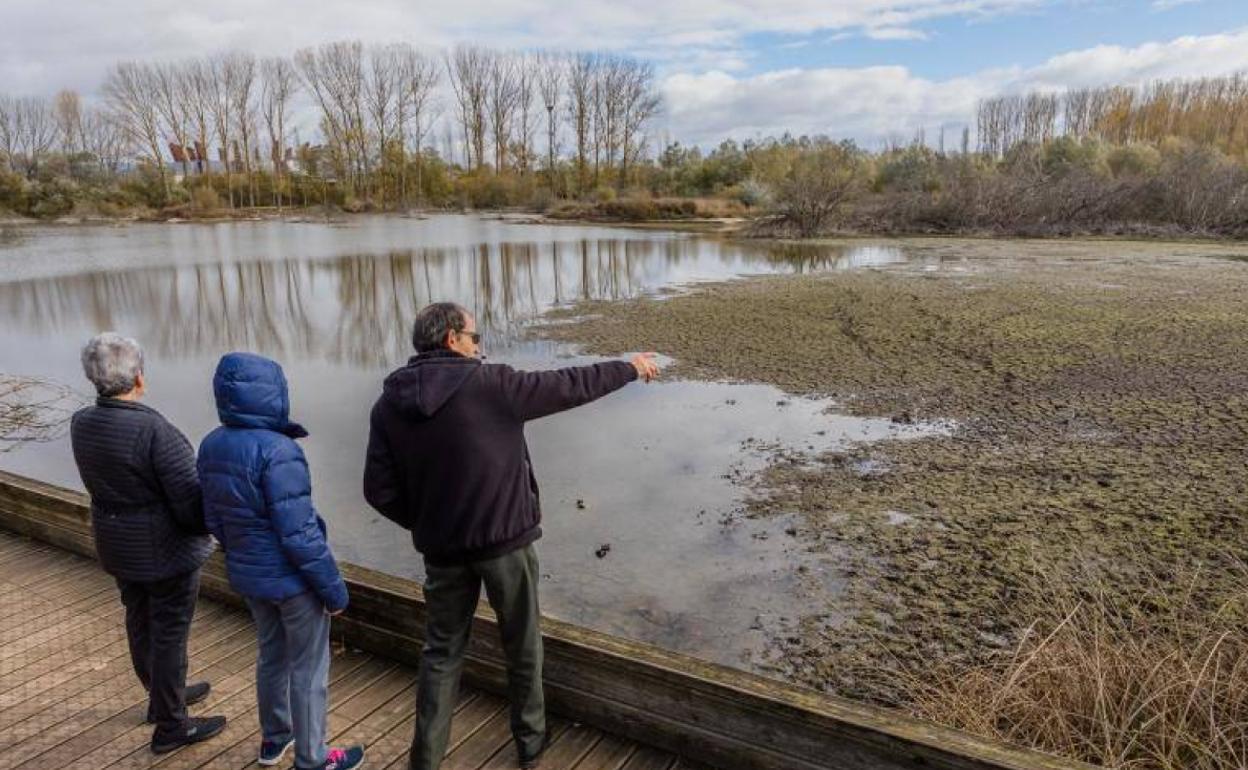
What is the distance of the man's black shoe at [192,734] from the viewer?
272cm

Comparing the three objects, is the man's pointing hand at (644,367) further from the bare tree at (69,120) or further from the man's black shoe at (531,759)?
the bare tree at (69,120)

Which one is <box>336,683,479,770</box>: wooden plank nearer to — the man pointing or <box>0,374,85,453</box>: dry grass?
the man pointing

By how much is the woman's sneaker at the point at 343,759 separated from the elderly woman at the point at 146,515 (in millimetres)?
536

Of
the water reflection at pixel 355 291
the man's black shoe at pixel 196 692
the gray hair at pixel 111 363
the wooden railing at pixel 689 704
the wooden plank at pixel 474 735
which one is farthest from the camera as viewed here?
the water reflection at pixel 355 291

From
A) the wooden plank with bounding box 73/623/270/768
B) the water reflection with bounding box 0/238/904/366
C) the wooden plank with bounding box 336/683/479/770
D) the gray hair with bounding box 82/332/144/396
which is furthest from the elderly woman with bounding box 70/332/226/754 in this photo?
the water reflection with bounding box 0/238/904/366

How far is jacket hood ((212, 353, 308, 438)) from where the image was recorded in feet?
7.58

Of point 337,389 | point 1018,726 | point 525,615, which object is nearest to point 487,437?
point 525,615

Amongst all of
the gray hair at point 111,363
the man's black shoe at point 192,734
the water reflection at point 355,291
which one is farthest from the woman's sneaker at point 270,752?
the water reflection at point 355,291

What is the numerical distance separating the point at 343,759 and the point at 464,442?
116 centimetres

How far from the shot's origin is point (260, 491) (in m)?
2.34

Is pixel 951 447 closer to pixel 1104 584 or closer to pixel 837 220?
pixel 1104 584

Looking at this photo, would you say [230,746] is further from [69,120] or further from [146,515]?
Result: [69,120]

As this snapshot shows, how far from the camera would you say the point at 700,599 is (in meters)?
4.85

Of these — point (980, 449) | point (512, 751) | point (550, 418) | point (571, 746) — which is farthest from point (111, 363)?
point (980, 449)
